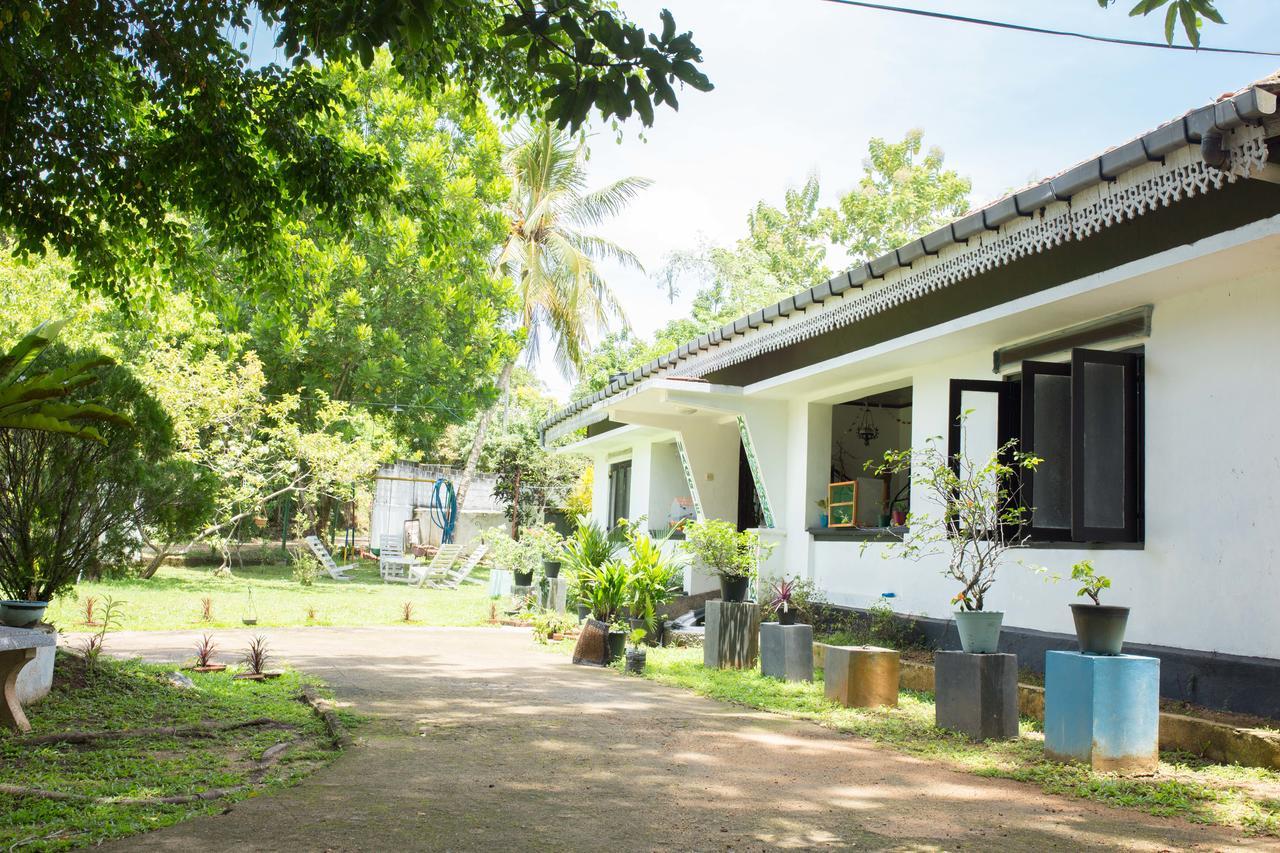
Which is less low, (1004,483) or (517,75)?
(517,75)

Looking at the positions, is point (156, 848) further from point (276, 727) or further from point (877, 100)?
point (877, 100)

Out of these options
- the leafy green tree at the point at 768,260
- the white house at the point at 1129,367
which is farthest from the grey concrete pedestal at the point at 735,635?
the leafy green tree at the point at 768,260

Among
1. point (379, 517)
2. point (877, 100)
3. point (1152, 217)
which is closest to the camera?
point (1152, 217)

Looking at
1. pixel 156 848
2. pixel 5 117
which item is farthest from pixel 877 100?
pixel 156 848

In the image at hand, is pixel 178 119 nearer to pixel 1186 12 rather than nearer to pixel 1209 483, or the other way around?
pixel 1186 12

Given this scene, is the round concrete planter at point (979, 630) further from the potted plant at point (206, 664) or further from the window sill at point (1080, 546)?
the potted plant at point (206, 664)

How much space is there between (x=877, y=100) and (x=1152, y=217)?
12.7 metres

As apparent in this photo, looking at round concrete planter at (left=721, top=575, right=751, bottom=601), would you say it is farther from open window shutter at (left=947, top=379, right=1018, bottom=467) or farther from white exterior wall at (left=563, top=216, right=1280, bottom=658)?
open window shutter at (left=947, top=379, right=1018, bottom=467)

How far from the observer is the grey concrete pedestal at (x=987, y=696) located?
19.4 ft

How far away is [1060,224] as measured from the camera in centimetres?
629

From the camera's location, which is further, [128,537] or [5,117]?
[128,537]

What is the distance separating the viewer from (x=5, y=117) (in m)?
6.79

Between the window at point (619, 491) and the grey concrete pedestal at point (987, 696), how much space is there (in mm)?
12351

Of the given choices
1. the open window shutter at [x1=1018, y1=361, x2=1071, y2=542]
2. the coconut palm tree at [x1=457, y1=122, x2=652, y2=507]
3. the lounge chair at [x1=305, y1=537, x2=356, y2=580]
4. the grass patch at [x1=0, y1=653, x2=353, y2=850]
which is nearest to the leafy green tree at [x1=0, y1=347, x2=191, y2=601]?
the grass patch at [x1=0, y1=653, x2=353, y2=850]
